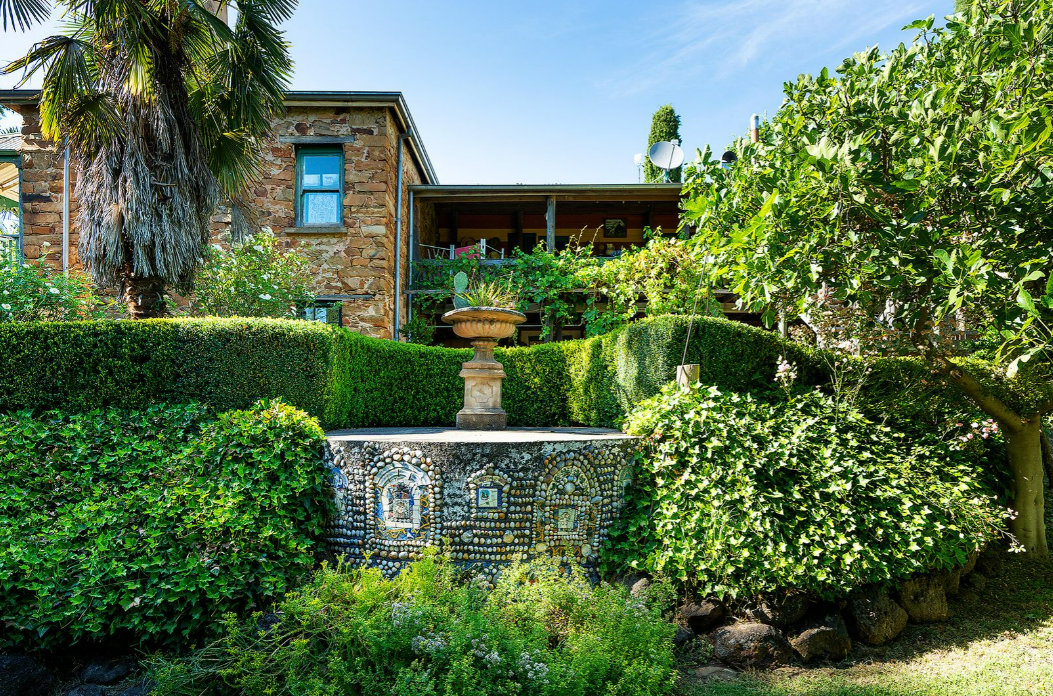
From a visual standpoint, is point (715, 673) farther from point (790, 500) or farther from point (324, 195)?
point (324, 195)

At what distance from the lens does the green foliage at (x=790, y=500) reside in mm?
4215

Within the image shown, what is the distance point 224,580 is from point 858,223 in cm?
567

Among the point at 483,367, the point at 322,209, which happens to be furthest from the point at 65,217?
the point at 483,367

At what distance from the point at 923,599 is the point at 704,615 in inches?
71.6

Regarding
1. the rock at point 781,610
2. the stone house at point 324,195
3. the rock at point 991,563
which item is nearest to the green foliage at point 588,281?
the stone house at point 324,195

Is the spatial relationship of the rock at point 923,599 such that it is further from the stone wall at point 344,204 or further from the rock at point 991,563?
the stone wall at point 344,204

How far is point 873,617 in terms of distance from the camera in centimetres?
422

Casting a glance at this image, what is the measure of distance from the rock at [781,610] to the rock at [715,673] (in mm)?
450

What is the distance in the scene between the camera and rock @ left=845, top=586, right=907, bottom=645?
4207mm

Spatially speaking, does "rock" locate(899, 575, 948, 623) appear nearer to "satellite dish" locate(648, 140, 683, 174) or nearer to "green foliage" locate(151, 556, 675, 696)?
"green foliage" locate(151, 556, 675, 696)

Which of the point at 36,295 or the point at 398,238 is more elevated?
the point at 398,238

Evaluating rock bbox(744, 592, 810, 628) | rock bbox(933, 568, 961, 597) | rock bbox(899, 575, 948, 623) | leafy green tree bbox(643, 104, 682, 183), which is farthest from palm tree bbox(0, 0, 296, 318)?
leafy green tree bbox(643, 104, 682, 183)

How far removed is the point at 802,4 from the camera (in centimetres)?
580

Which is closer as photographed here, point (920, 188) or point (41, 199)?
point (920, 188)
